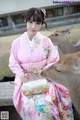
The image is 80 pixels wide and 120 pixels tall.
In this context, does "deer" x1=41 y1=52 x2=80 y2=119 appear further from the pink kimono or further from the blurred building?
the blurred building

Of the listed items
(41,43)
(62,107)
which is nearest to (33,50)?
(41,43)

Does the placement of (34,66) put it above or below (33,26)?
below

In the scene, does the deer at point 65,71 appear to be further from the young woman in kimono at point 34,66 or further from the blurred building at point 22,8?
the blurred building at point 22,8

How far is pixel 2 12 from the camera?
8.27m

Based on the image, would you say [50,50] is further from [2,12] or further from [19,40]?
[2,12]

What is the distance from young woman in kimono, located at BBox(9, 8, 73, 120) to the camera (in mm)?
2770

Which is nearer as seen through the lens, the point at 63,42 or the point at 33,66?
the point at 33,66

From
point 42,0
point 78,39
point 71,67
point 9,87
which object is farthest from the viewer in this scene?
point 42,0

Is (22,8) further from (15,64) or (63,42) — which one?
(15,64)

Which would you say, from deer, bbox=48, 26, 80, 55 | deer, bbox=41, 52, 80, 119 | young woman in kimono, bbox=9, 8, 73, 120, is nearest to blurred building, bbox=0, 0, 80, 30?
deer, bbox=48, 26, 80, 55

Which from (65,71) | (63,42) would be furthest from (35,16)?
(63,42)

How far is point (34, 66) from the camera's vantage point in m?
2.88

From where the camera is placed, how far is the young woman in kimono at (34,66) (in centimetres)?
277

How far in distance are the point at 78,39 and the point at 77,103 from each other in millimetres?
2627
